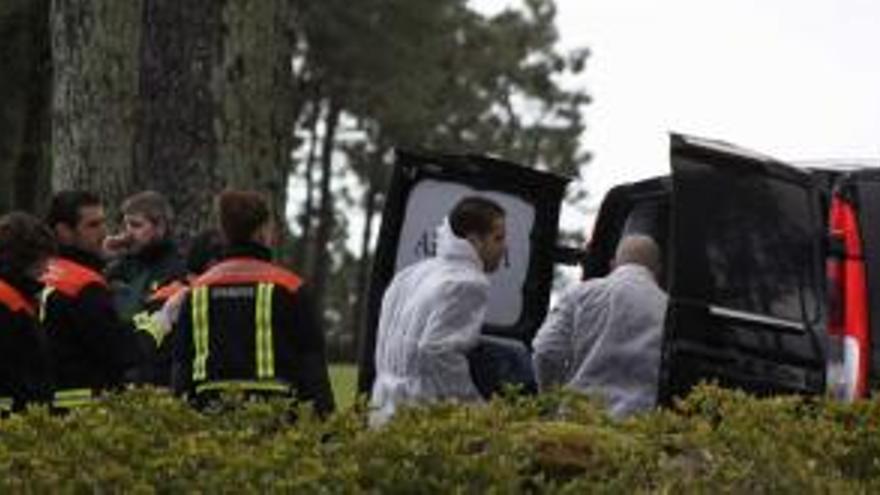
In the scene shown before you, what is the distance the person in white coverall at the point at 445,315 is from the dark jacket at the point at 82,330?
3.39 ft

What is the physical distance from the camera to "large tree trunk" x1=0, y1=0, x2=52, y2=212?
30.8 meters

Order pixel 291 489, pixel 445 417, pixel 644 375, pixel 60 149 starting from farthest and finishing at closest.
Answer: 1. pixel 60 149
2. pixel 644 375
3. pixel 445 417
4. pixel 291 489

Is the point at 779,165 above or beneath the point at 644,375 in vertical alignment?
above

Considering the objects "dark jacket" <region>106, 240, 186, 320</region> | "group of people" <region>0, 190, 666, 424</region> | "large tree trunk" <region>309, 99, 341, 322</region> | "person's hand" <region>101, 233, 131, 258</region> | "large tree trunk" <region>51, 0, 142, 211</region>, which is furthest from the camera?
"large tree trunk" <region>309, 99, 341, 322</region>

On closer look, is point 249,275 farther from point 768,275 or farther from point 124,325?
point 768,275

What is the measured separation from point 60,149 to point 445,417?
25.9 feet

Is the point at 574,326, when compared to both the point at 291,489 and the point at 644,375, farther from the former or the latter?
the point at 291,489

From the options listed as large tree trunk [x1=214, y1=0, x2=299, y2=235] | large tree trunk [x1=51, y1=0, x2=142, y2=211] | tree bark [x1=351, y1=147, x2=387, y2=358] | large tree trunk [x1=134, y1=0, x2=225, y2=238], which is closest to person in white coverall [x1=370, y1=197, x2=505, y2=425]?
large tree trunk [x1=214, y1=0, x2=299, y2=235]

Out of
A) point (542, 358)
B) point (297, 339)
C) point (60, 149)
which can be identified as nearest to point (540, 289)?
point (542, 358)

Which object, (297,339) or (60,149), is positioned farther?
(60,149)

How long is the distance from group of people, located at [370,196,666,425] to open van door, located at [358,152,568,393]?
1.29 m

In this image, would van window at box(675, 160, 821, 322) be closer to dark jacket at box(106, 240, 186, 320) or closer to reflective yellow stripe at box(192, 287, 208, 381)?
reflective yellow stripe at box(192, 287, 208, 381)

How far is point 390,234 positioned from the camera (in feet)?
32.8

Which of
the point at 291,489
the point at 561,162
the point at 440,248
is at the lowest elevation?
the point at 291,489
